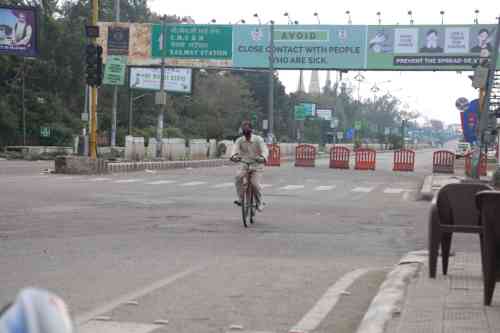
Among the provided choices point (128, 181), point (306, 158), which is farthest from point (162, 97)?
point (128, 181)

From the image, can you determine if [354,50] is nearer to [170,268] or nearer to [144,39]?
[144,39]

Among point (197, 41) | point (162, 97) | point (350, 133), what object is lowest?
point (350, 133)

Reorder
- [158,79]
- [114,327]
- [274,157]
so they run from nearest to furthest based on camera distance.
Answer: [114,327] < [274,157] < [158,79]

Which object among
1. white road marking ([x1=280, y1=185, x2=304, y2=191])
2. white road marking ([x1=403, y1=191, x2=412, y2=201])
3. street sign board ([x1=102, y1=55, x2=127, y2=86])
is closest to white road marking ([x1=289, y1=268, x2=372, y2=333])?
white road marking ([x1=403, y1=191, x2=412, y2=201])

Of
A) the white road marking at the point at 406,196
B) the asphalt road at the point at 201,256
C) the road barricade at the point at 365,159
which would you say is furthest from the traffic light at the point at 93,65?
the road barricade at the point at 365,159

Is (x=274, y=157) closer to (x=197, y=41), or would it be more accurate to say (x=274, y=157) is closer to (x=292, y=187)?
(x=197, y=41)

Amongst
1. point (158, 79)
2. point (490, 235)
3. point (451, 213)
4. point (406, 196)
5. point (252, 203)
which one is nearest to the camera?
point (490, 235)

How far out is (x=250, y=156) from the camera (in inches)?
571

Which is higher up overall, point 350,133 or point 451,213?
point 350,133

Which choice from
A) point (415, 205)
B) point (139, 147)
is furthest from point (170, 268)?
point (139, 147)

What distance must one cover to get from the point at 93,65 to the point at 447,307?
24793 millimetres

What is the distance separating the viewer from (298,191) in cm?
2416

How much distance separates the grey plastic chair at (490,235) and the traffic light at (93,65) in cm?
2443

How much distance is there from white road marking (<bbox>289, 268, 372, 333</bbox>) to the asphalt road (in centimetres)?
2
